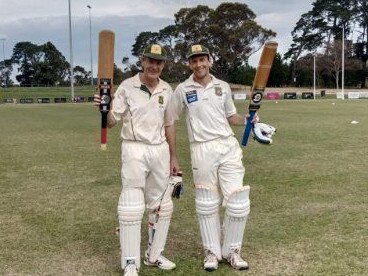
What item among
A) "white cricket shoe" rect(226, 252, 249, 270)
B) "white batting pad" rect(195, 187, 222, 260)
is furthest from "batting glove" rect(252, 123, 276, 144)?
"white cricket shoe" rect(226, 252, 249, 270)

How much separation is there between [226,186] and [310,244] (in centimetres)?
113

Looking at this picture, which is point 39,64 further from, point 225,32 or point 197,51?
point 197,51

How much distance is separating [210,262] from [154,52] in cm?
175

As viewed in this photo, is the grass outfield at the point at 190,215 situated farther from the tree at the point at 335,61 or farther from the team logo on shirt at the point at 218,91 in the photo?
the tree at the point at 335,61

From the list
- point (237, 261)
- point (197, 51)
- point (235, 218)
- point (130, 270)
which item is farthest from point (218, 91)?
point (130, 270)

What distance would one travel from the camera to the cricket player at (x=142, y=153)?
417cm

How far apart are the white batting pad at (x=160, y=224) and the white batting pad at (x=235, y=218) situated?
1.60ft

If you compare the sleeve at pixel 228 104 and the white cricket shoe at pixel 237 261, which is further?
the sleeve at pixel 228 104

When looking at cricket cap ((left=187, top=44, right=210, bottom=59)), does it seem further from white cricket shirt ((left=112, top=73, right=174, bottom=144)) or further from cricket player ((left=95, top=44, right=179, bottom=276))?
white cricket shirt ((left=112, top=73, right=174, bottom=144))

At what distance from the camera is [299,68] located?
68.7 m

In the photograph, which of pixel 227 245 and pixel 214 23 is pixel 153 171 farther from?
pixel 214 23

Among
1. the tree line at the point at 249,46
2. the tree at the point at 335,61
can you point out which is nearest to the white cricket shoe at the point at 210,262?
the tree line at the point at 249,46

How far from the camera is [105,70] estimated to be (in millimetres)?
4250

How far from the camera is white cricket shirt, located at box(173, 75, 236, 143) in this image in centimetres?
434
